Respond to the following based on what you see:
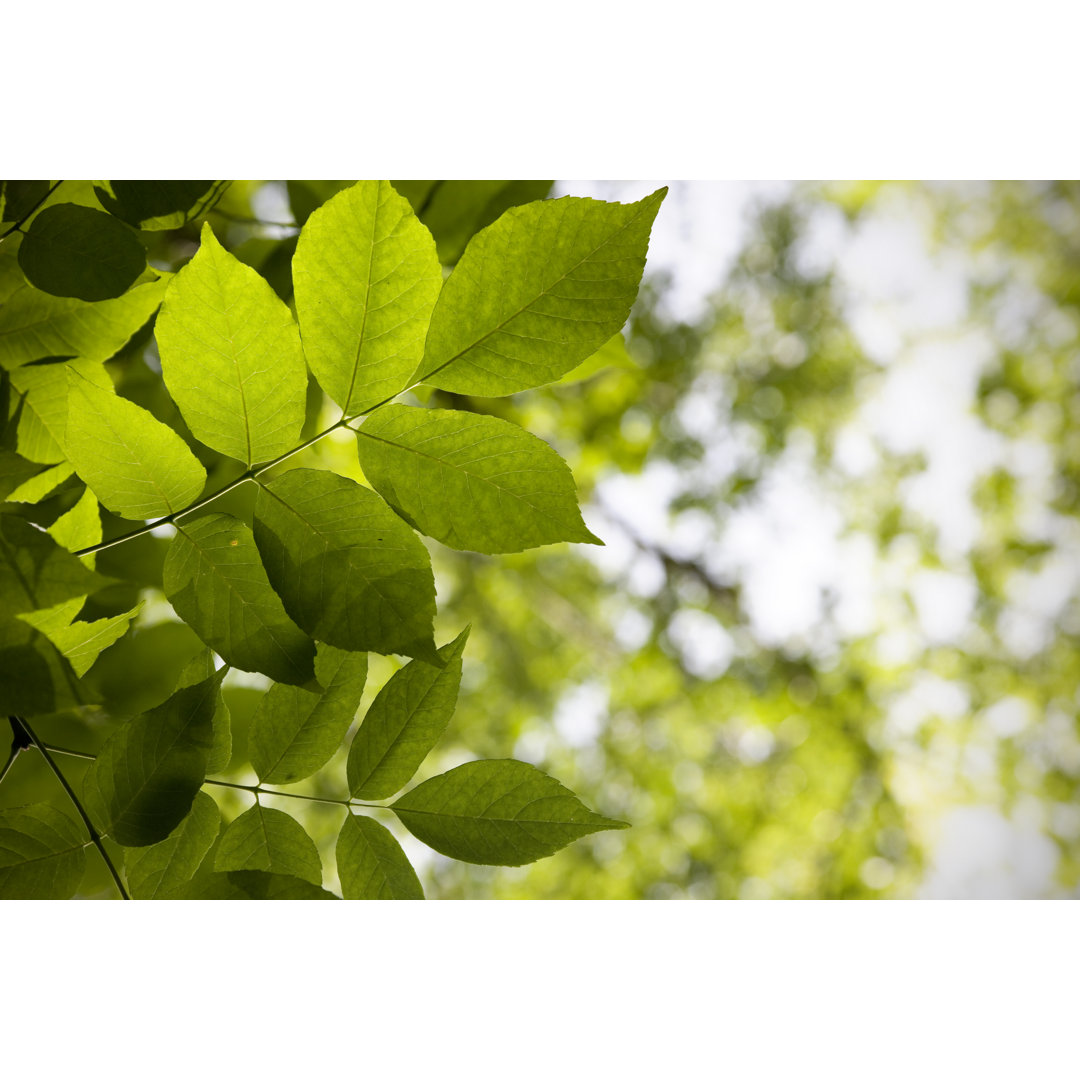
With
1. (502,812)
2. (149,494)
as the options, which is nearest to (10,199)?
(149,494)

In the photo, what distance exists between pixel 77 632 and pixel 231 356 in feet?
0.31

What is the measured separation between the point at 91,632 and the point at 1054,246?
10.9ft

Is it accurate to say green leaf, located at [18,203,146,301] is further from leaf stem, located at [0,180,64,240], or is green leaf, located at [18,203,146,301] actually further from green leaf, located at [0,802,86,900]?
green leaf, located at [0,802,86,900]

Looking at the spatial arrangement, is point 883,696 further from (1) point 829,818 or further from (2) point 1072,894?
(2) point 1072,894

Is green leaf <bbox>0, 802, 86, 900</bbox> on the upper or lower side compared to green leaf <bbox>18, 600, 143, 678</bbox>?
lower

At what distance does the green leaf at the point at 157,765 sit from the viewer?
23 cm

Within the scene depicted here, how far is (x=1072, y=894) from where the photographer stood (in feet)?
8.79

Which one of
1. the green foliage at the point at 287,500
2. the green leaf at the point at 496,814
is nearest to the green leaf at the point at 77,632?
the green foliage at the point at 287,500

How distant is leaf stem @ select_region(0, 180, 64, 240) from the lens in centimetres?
27

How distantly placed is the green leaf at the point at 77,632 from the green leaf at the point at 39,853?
45 mm

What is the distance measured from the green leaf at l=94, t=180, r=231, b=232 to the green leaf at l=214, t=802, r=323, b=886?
0.21 m

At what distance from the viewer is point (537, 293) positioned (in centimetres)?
A: 22

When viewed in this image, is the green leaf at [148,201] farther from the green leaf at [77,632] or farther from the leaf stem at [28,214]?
the green leaf at [77,632]

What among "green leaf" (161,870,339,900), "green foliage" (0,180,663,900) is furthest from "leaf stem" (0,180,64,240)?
"green leaf" (161,870,339,900)
